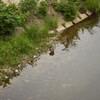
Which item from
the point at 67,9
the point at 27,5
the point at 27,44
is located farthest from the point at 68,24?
the point at 27,44

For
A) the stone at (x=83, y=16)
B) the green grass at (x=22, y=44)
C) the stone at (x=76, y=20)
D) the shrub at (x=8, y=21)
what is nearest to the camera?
the green grass at (x=22, y=44)

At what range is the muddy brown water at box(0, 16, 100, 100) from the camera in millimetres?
5945

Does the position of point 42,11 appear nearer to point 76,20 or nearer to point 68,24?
point 68,24

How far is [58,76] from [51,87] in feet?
1.86

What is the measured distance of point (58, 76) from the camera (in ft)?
21.9

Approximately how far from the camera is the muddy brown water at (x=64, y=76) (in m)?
5.95

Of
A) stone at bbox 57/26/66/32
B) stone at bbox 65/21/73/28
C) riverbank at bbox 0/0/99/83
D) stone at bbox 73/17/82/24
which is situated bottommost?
riverbank at bbox 0/0/99/83

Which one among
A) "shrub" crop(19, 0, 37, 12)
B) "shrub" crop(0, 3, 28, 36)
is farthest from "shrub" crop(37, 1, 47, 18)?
"shrub" crop(0, 3, 28, 36)

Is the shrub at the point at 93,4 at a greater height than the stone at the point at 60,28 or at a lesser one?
greater

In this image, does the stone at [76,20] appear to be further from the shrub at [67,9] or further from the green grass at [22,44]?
the green grass at [22,44]

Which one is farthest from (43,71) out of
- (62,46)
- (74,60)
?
(62,46)

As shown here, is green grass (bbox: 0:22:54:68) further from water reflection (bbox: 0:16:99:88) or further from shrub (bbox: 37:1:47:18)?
shrub (bbox: 37:1:47:18)

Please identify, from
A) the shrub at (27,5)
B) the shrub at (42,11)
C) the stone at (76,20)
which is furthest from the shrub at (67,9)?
the shrub at (27,5)

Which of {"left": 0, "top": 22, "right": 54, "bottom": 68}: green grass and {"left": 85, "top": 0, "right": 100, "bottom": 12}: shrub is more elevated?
{"left": 85, "top": 0, "right": 100, "bottom": 12}: shrub
